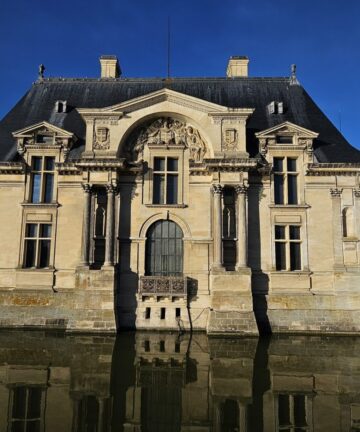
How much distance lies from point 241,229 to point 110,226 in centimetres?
691

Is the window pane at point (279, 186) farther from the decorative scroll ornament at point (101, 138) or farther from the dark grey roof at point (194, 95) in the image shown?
the decorative scroll ornament at point (101, 138)

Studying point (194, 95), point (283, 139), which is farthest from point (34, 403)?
point (194, 95)

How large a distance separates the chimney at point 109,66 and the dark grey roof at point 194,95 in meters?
1.59

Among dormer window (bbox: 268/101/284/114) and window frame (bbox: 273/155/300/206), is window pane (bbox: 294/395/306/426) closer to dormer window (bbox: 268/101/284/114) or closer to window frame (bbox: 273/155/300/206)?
window frame (bbox: 273/155/300/206)

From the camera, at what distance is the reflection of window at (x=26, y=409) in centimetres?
869

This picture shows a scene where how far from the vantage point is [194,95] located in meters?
26.8

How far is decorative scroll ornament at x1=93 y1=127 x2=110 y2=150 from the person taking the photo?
22062 mm

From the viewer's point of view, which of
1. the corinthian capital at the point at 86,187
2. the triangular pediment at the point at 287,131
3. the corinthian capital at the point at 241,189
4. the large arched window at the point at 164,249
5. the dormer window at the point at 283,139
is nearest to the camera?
the corinthian capital at the point at 241,189

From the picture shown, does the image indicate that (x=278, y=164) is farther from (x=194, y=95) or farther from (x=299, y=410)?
(x=299, y=410)

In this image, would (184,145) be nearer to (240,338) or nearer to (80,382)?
(240,338)

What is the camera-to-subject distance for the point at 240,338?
19.0m

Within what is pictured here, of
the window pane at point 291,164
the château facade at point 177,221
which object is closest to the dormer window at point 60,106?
the château facade at point 177,221

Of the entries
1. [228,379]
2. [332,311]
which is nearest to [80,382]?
[228,379]

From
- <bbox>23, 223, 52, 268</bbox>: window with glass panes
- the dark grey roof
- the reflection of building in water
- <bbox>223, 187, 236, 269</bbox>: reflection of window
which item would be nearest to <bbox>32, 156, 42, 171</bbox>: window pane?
the dark grey roof
